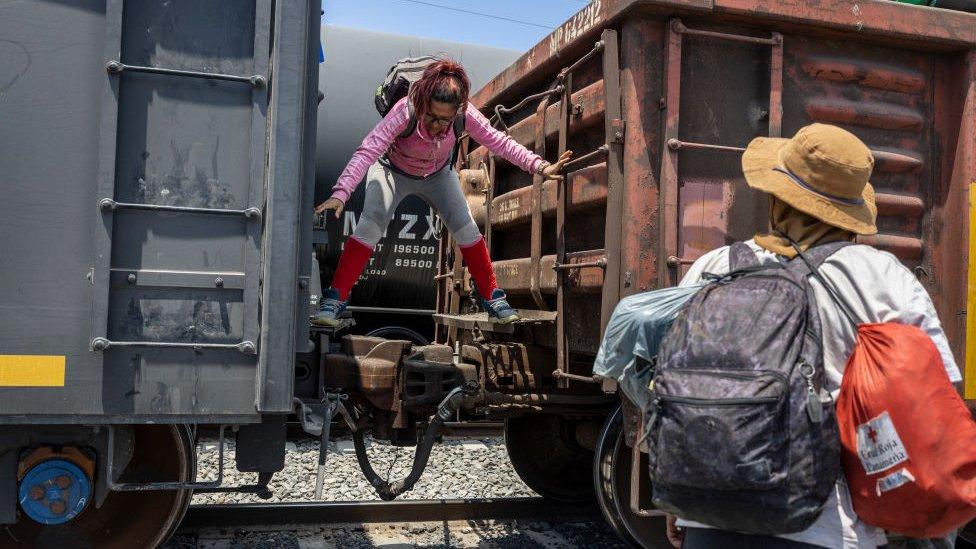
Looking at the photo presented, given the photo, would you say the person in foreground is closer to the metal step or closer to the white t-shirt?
the white t-shirt

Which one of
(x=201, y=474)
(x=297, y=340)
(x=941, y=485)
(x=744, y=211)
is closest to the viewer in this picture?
(x=941, y=485)

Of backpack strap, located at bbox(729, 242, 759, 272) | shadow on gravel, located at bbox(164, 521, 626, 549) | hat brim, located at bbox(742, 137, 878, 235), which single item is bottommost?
shadow on gravel, located at bbox(164, 521, 626, 549)

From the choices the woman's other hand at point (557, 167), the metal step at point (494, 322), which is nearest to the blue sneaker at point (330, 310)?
the metal step at point (494, 322)

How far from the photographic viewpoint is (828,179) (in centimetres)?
215

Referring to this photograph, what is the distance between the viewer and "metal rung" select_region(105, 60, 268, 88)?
9.88 feet

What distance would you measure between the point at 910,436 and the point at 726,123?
2.29m

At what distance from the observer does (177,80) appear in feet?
10.2

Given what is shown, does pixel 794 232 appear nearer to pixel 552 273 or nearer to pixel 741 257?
pixel 741 257

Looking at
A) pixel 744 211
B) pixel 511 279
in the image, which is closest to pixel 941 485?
pixel 744 211

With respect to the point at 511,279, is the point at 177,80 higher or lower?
higher

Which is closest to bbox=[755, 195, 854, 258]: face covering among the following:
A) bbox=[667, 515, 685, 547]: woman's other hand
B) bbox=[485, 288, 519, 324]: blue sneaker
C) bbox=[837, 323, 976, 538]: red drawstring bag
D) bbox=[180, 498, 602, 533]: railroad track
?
bbox=[837, 323, 976, 538]: red drawstring bag

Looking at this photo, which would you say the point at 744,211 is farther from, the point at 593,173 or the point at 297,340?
the point at 297,340

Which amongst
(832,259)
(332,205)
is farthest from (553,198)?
(832,259)

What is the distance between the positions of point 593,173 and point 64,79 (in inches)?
89.5
